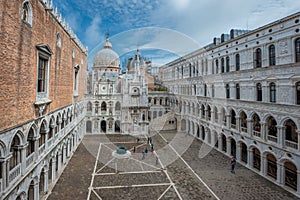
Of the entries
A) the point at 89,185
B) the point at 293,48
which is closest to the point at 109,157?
the point at 89,185

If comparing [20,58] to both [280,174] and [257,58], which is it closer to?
[257,58]

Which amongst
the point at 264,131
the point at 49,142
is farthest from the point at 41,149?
the point at 264,131

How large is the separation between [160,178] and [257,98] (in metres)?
12.4

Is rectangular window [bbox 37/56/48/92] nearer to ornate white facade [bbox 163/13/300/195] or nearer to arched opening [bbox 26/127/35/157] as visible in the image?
arched opening [bbox 26/127/35/157]

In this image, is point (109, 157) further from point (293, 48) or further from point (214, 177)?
point (293, 48)

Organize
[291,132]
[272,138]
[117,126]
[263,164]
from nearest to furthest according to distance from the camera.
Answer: [291,132] → [272,138] → [263,164] → [117,126]

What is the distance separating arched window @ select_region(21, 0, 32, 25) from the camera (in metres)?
10.5

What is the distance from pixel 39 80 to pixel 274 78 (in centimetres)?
1928

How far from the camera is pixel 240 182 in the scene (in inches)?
674

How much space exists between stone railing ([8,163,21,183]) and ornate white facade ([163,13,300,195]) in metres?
19.0

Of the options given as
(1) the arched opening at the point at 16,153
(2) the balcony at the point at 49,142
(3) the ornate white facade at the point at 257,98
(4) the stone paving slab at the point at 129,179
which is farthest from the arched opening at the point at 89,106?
(1) the arched opening at the point at 16,153

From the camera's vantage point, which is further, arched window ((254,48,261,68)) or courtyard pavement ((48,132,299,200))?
arched window ((254,48,261,68))

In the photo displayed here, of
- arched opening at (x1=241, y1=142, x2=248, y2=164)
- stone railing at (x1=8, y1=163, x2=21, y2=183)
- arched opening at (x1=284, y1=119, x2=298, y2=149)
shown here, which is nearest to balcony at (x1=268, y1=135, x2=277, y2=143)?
arched opening at (x1=284, y1=119, x2=298, y2=149)

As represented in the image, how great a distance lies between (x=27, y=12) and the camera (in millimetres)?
10984
